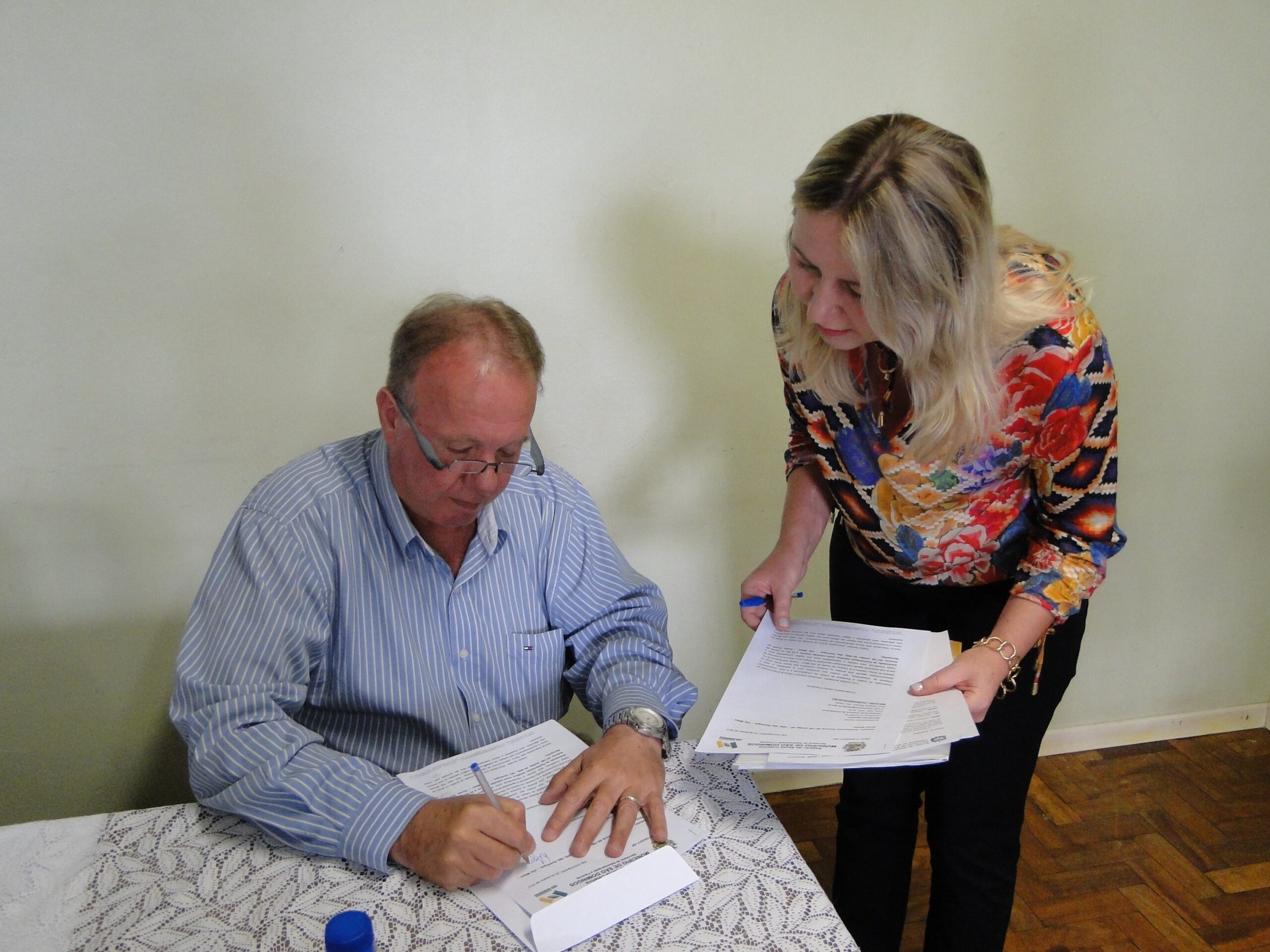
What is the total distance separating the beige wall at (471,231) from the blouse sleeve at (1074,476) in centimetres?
96

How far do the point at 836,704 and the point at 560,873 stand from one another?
0.43m

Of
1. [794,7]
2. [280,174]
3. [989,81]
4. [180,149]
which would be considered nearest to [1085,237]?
[989,81]

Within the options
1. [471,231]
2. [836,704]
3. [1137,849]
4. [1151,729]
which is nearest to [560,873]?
[836,704]

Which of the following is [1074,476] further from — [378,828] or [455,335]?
[378,828]

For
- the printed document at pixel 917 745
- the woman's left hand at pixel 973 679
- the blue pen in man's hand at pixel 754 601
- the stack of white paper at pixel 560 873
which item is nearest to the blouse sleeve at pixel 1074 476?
the woman's left hand at pixel 973 679

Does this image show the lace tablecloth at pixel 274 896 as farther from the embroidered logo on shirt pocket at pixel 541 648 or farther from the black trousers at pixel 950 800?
the black trousers at pixel 950 800

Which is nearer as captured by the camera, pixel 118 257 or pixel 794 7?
pixel 118 257

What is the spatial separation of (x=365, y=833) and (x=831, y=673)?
25.8 inches

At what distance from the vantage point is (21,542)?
6.24 ft

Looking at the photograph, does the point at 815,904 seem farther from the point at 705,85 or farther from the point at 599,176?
the point at 705,85

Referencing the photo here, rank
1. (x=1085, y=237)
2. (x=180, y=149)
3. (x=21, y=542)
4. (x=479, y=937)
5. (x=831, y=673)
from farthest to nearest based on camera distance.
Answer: (x=1085, y=237), (x=21, y=542), (x=180, y=149), (x=831, y=673), (x=479, y=937)

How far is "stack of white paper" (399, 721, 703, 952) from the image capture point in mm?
993

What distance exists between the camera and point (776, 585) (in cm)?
154

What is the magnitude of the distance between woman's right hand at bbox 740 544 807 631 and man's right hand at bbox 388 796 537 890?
0.56m
